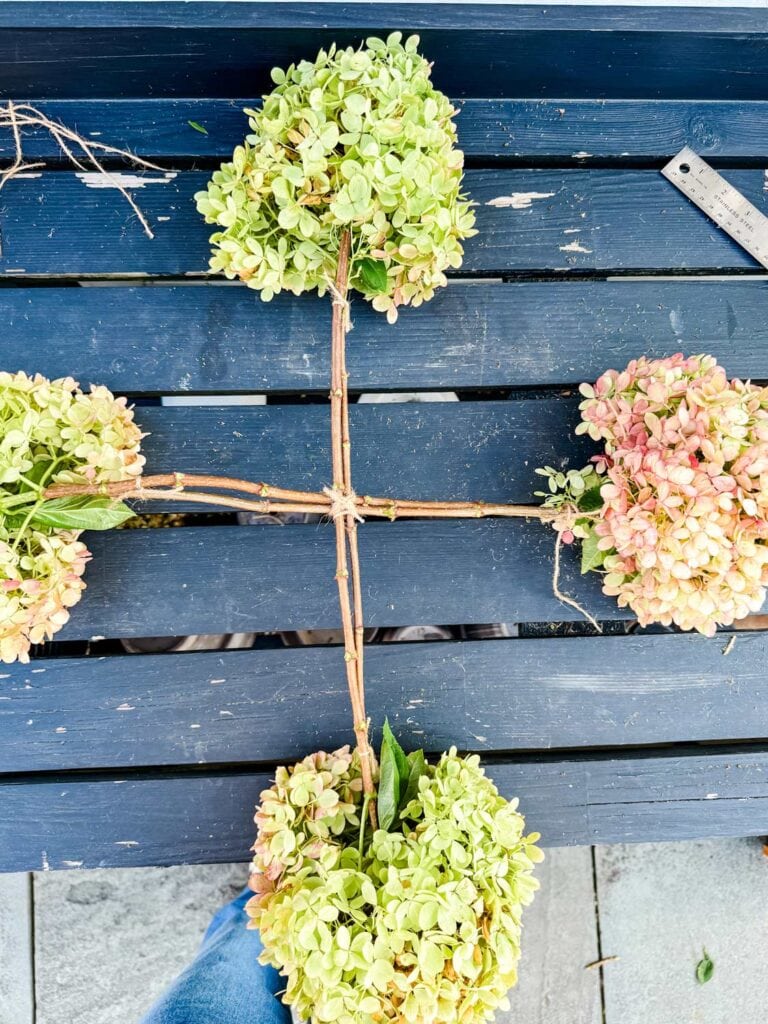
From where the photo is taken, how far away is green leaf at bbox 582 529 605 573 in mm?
941

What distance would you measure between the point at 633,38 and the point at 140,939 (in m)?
1.72

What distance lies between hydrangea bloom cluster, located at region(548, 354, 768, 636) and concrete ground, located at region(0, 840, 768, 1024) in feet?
2.69

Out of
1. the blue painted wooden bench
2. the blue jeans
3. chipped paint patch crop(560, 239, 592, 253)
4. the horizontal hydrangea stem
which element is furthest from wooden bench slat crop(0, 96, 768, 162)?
the blue jeans

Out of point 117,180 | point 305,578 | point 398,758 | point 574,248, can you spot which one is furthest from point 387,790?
point 117,180

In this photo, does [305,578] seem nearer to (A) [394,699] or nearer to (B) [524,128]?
(A) [394,699]

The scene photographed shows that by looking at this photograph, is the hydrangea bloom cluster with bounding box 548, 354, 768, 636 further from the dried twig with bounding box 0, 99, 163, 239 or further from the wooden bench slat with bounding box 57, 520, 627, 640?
the dried twig with bounding box 0, 99, 163, 239

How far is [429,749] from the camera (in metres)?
1.05

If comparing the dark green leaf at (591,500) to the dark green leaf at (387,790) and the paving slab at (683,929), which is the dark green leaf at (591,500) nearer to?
the dark green leaf at (387,790)

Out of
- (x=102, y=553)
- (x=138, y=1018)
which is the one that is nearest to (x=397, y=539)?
(x=102, y=553)

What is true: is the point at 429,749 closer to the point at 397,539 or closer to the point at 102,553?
the point at 397,539

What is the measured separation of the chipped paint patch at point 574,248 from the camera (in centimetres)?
108

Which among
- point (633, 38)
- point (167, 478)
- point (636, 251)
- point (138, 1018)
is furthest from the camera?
point (138, 1018)

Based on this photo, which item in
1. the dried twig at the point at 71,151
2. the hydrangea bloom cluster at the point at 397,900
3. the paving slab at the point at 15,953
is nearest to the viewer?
the hydrangea bloom cluster at the point at 397,900

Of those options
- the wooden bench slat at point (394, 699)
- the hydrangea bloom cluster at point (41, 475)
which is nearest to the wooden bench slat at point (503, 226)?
the hydrangea bloom cluster at point (41, 475)
